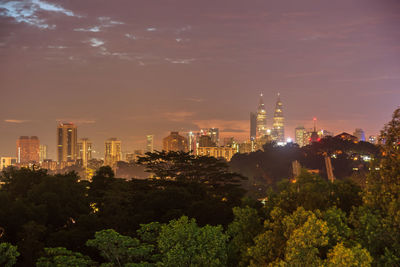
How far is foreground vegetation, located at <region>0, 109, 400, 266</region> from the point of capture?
13.6 m

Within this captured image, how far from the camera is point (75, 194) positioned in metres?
24.6

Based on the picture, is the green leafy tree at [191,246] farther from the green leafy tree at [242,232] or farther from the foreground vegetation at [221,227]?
the green leafy tree at [242,232]

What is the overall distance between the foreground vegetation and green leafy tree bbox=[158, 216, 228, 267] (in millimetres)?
33

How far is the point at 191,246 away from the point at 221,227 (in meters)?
1.80

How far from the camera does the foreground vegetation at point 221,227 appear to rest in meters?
13.6

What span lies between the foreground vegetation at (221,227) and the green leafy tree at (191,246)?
1.3 inches

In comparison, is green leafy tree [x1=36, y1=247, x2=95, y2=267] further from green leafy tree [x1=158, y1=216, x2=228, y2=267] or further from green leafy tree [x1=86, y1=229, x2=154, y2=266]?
green leafy tree [x1=158, y1=216, x2=228, y2=267]

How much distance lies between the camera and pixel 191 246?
1537 centimetres

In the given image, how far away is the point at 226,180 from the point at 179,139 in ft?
506

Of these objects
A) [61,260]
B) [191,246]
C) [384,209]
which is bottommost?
[61,260]

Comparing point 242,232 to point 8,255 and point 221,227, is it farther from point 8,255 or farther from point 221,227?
point 8,255

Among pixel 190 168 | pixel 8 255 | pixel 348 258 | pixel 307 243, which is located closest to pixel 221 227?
pixel 307 243

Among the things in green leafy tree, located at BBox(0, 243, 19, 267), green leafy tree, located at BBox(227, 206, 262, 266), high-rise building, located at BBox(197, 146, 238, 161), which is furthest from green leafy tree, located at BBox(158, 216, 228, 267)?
high-rise building, located at BBox(197, 146, 238, 161)

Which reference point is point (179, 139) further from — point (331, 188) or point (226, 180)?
point (331, 188)
